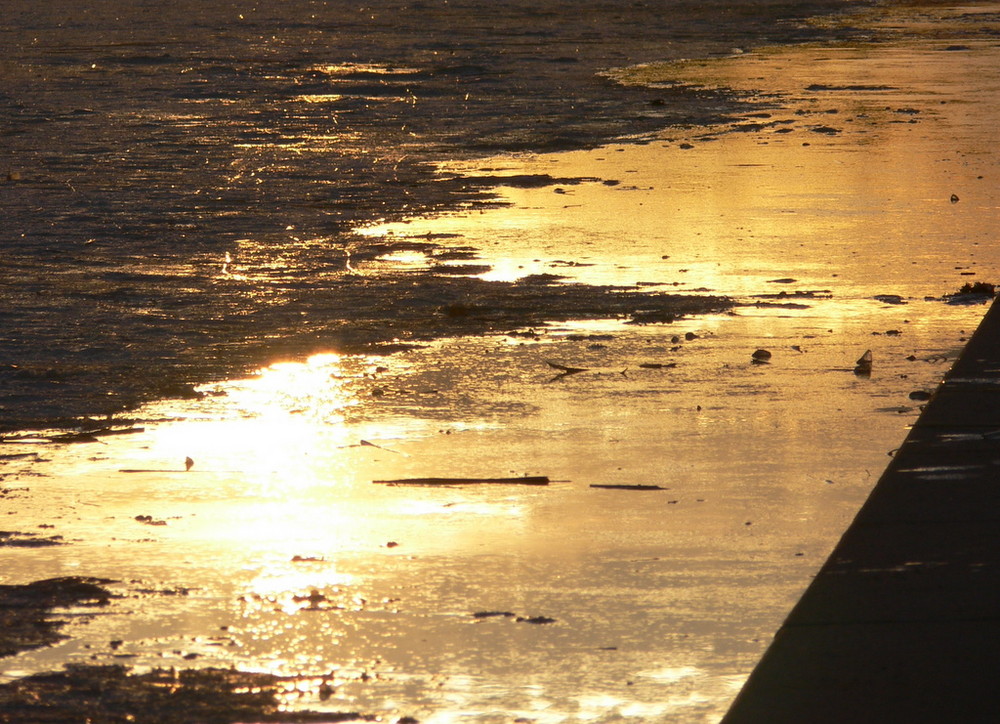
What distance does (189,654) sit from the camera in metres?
4.39

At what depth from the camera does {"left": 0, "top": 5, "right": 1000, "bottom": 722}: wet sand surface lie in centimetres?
437

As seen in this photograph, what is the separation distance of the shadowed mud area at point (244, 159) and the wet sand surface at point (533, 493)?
67 cm

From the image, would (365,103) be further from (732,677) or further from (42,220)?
(732,677)

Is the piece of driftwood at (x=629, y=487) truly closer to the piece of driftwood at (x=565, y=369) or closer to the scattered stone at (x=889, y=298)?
the piece of driftwood at (x=565, y=369)

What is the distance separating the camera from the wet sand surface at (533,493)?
4367 millimetres

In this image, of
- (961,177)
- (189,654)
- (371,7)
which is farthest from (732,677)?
(371,7)

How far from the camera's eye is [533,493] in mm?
5676

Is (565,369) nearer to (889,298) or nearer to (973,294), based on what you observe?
(889,298)

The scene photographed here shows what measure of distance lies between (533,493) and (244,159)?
30.2ft

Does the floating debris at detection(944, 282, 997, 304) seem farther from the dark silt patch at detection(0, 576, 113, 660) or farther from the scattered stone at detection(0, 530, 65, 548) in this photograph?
the dark silt patch at detection(0, 576, 113, 660)

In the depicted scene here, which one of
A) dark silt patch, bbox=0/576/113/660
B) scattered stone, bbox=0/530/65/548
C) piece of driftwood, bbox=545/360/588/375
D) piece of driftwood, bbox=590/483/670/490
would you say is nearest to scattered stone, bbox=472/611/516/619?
dark silt patch, bbox=0/576/113/660

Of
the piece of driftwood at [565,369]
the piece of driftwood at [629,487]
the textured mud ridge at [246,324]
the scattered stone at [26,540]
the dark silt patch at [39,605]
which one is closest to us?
the dark silt patch at [39,605]

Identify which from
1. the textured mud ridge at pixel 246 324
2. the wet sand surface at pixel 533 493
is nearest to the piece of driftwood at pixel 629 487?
the wet sand surface at pixel 533 493

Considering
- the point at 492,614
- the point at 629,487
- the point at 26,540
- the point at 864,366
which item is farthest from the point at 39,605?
the point at 864,366
